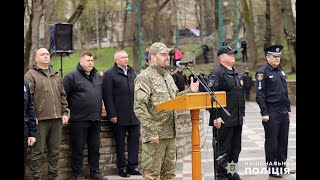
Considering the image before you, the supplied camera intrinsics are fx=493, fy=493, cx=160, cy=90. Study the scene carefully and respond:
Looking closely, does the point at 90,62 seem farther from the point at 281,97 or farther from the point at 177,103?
the point at 281,97

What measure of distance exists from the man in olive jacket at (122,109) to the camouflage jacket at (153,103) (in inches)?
69.9

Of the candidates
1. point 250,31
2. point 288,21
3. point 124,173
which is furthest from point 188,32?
point 124,173

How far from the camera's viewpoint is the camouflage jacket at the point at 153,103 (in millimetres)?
5316

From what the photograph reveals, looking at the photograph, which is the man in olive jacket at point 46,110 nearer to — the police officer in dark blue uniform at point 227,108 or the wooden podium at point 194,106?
the wooden podium at point 194,106

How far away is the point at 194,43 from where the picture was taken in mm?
43562

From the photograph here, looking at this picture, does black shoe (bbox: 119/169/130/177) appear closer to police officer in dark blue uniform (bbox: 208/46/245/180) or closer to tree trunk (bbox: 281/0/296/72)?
police officer in dark blue uniform (bbox: 208/46/245/180)

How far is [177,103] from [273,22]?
21103 mm

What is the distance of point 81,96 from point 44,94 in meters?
0.59

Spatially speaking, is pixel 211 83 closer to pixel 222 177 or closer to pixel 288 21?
pixel 222 177

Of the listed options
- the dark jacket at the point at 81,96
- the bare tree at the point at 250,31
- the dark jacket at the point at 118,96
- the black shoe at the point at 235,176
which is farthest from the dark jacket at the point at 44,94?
the bare tree at the point at 250,31

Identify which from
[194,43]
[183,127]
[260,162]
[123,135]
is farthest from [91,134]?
[194,43]

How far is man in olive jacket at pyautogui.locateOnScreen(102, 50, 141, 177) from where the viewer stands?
716cm

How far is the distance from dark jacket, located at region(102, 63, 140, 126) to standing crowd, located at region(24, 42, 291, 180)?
1cm

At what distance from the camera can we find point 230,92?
668 centimetres
